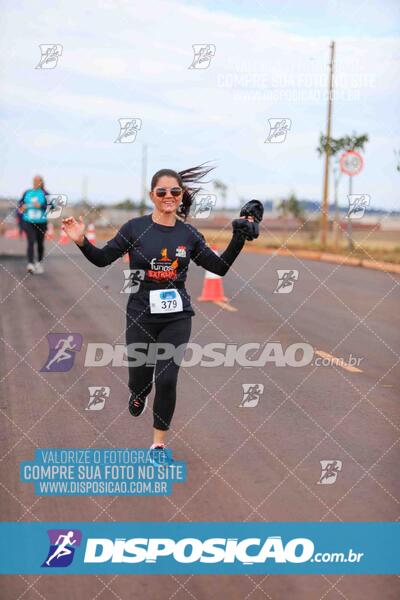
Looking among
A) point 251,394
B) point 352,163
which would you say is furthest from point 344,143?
point 251,394

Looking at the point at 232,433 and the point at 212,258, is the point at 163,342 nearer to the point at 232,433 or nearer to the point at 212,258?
the point at 212,258

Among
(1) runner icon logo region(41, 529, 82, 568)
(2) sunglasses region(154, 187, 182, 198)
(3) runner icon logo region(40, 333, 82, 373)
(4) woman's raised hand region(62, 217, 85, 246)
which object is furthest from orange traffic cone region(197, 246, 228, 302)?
(1) runner icon logo region(41, 529, 82, 568)

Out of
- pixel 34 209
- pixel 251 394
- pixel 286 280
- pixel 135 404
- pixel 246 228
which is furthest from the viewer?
pixel 286 280

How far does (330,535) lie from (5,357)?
18.1 ft

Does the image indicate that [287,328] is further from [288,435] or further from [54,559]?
[54,559]

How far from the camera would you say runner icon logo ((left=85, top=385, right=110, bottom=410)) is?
25.8 ft

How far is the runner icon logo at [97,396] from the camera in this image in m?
7.86

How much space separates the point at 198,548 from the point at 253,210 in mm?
2007

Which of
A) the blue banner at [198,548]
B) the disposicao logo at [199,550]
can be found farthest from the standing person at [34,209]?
the disposicao logo at [199,550]

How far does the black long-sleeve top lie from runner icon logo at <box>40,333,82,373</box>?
325 cm

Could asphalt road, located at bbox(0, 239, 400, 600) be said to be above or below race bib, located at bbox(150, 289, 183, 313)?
below

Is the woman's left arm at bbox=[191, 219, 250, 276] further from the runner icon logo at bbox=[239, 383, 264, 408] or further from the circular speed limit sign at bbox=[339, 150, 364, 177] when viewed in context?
the circular speed limit sign at bbox=[339, 150, 364, 177]

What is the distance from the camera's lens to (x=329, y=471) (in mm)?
6250

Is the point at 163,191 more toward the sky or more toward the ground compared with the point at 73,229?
more toward the sky
